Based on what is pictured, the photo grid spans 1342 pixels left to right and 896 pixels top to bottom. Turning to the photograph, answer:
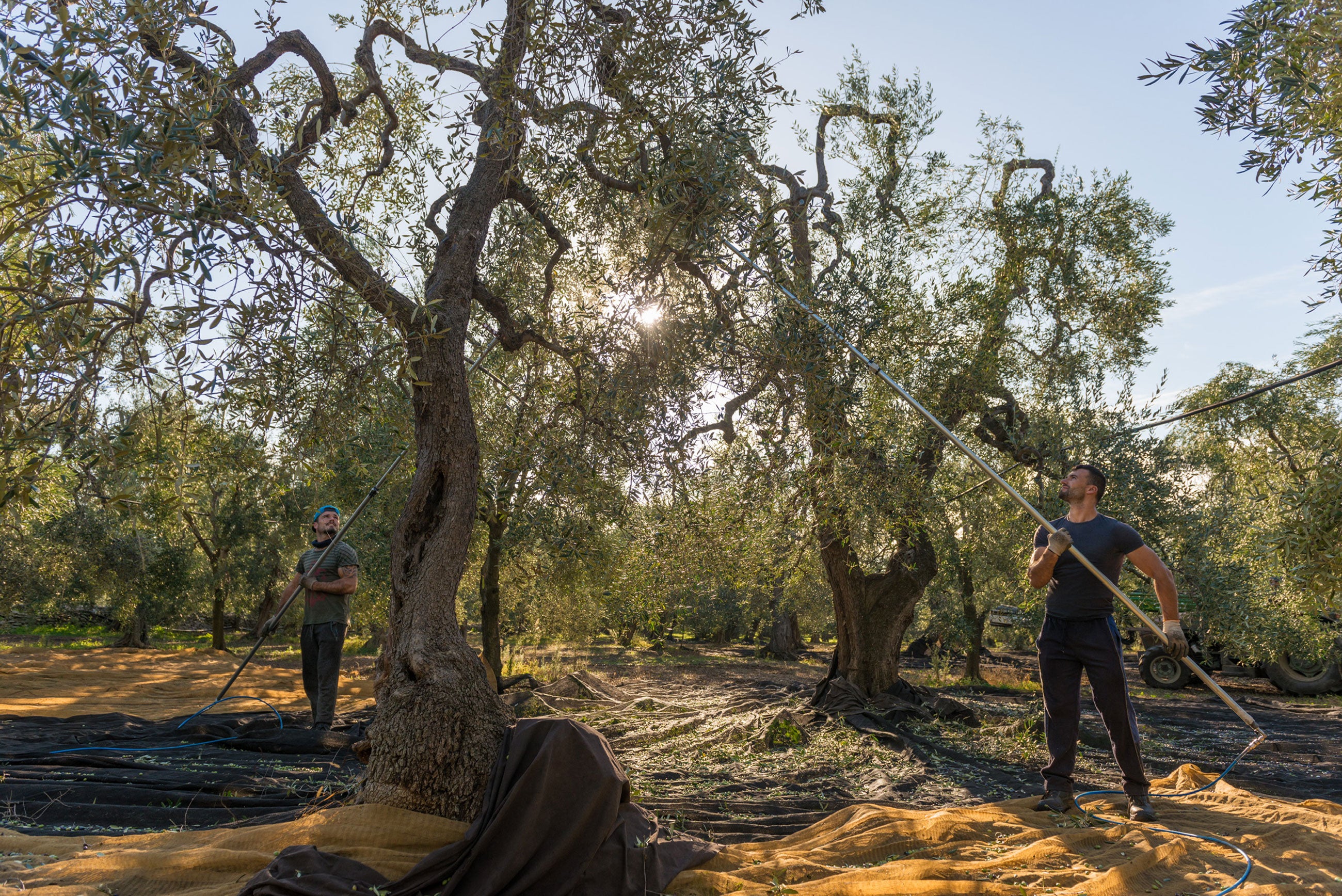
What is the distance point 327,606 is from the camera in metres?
7.73

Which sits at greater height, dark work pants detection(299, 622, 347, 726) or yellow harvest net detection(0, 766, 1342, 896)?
dark work pants detection(299, 622, 347, 726)

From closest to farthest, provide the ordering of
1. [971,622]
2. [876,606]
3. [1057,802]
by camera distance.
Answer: [1057,802]
[876,606]
[971,622]

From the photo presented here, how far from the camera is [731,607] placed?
1062 inches

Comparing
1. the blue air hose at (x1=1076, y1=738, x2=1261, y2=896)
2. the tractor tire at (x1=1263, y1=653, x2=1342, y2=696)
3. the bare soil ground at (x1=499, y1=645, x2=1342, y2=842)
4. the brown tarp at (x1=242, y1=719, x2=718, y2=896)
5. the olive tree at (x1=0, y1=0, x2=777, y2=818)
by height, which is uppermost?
the olive tree at (x1=0, y1=0, x2=777, y2=818)

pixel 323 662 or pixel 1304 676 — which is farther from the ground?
pixel 323 662

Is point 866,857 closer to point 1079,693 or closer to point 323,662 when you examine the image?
point 1079,693

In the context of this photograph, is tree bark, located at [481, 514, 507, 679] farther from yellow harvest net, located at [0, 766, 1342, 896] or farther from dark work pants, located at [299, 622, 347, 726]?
yellow harvest net, located at [0, 766, 1342, 896]

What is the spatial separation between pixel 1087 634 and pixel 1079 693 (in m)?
0.39

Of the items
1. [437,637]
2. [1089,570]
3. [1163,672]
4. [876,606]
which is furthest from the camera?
[1163,672]

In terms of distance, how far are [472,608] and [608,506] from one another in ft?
46.3

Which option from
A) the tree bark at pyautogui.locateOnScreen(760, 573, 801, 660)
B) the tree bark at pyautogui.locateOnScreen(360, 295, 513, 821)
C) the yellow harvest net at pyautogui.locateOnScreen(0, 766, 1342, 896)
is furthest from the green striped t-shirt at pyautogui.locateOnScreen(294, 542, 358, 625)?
the tree bark at pyautogui.locateOnScreen(760, 573, 801, 660)

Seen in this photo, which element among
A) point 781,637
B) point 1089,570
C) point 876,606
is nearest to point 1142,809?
point 1089,570

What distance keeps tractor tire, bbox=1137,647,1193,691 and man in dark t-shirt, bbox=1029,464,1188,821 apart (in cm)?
1203

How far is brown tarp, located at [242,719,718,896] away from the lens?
124 inches
